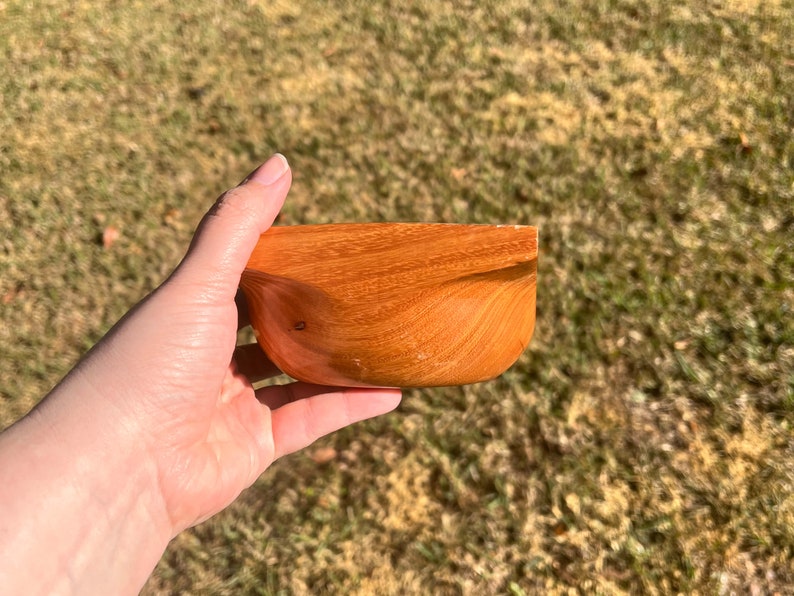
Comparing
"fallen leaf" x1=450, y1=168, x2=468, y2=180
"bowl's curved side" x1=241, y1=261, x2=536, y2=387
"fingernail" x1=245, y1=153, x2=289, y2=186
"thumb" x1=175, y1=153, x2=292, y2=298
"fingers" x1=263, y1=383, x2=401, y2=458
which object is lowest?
"fingers" x1=263, y1=383, x2=401, y2=458

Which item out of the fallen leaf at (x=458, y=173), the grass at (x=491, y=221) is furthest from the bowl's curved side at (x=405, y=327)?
the fallen leaf at (x=458, y=173)

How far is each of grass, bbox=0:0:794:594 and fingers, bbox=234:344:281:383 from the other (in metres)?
0.50

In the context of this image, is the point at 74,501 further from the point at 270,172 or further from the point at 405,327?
the point at 270,172

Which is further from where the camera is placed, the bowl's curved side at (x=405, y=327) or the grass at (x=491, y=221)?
the grass at (x=491, y=221)

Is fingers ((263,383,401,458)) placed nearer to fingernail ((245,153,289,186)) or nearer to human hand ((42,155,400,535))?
human hand ((42,155,400,535))

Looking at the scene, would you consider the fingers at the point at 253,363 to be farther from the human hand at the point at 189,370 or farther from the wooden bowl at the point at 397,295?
the wooden bowl at the point at 397,295

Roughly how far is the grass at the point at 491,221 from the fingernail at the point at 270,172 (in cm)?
126

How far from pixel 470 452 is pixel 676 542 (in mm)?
852

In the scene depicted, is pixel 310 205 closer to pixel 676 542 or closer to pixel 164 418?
pixel 164 418

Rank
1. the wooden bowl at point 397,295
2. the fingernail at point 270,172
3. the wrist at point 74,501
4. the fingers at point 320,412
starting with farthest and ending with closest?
the fingers at point 320,412 → the fingernail at point 270,172 → the wooden bowl at point 397,295 → the wrist at point 74,501

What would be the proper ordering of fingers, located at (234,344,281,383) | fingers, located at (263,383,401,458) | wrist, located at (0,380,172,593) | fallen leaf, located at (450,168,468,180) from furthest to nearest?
fallen leaf, located at (450,168,468,180), fingers, located at (234,344,281,383), fingers, located at (263,383,401,458), wrist, located at (0,380,172,593)

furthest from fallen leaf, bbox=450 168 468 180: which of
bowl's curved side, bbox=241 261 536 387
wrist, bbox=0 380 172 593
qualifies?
wrist, bbox=0 380 172 593

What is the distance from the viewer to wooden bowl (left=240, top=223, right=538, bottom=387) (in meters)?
1.75

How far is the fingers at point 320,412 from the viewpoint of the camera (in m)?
2.38
